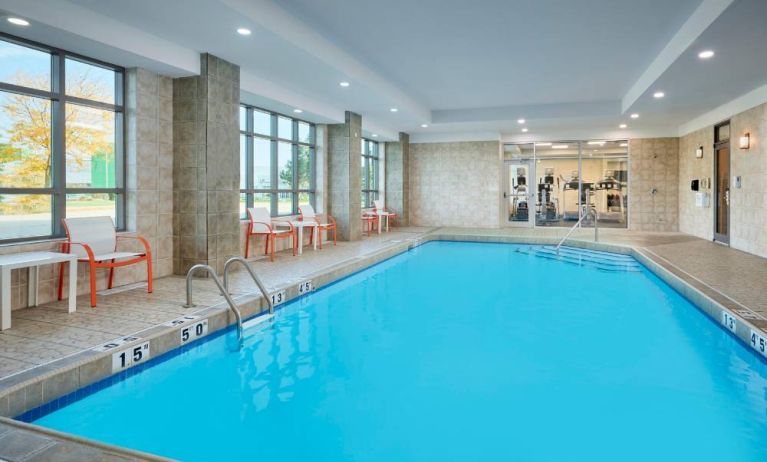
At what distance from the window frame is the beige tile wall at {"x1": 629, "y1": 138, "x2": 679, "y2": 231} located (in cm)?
654

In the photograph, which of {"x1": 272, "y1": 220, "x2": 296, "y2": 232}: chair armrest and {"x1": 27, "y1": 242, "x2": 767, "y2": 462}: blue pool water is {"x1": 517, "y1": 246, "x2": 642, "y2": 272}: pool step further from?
{"x1": 272, "y1": 220, "x2": 296, "y2": 232}: chair armrest

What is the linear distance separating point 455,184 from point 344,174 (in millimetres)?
4463

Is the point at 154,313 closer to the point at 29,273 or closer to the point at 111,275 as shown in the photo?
the point at 29,273

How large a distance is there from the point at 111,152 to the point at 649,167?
11953mm

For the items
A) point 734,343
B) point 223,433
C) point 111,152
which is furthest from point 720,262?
point 111,152

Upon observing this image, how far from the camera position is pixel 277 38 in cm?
520

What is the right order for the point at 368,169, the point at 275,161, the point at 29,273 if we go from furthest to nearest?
the point at 368,169 < the point at 275,161 < the point at 29,273

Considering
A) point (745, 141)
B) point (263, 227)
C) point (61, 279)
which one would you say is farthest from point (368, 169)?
point (61, 279)

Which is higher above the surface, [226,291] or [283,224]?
[283,224]

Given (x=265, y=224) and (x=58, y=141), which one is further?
(x=265, y=224)

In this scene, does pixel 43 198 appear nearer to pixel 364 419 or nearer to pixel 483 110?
pixel 364 419

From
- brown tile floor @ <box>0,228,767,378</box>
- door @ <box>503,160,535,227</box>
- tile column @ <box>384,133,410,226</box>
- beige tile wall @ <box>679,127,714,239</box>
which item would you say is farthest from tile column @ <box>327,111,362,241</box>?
beige tile wall @ <box>679,127,714,239</box>

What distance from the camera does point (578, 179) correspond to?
43.8ft

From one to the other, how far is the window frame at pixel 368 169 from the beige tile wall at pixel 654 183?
6.54 metres
